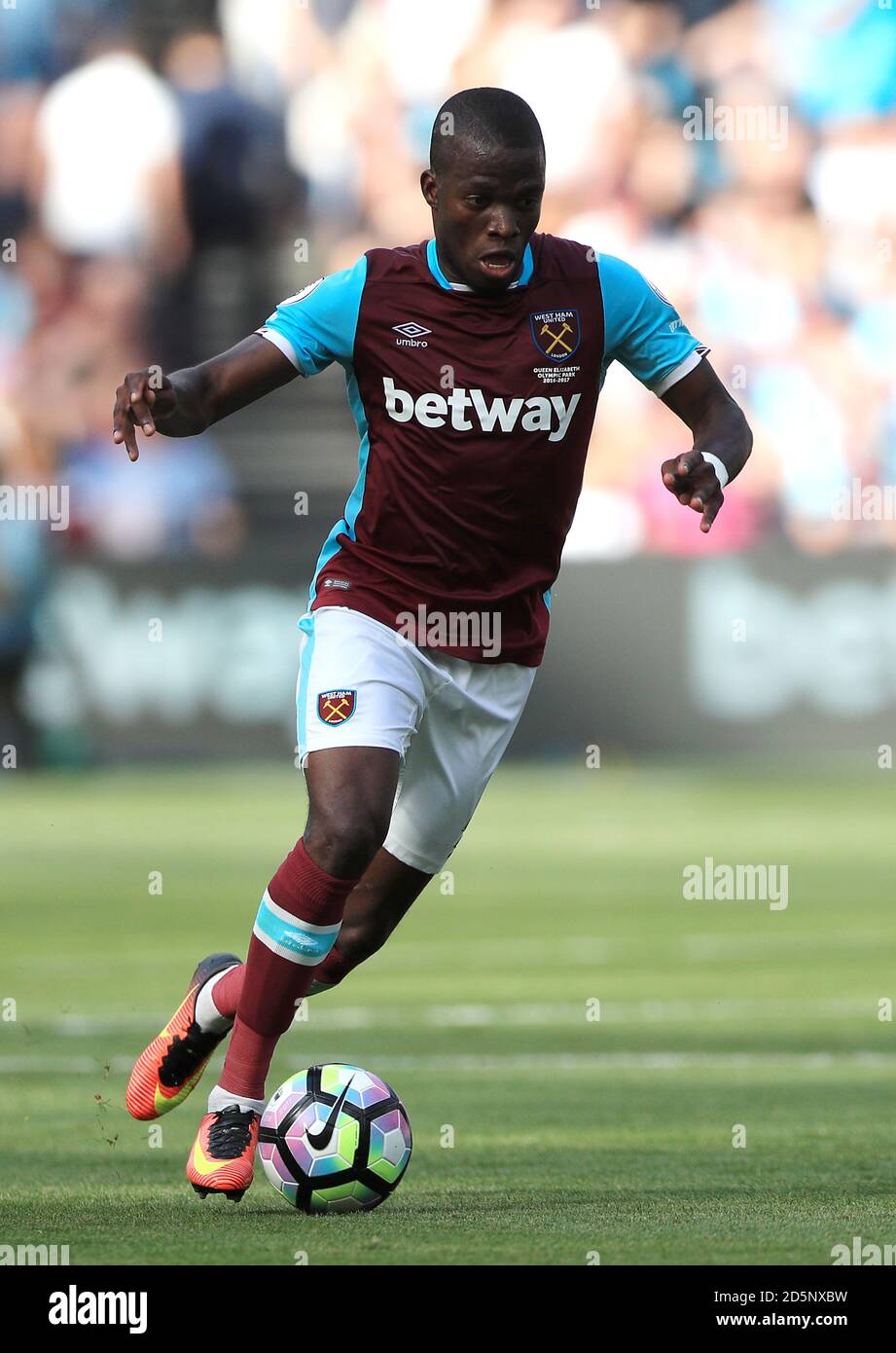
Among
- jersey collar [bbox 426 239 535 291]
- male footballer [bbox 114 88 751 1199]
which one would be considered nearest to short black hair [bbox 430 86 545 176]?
male footballer [bbox 114 88 751 1199]

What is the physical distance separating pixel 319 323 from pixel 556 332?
0.58 meters

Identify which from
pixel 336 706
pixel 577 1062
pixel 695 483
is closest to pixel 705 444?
pixel 695 483

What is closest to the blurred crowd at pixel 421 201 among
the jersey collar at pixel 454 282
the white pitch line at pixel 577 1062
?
the white pitch line at pixel 577 1062

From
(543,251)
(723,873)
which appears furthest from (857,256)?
(543,251)

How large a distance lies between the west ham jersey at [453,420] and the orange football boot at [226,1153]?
1218 mm

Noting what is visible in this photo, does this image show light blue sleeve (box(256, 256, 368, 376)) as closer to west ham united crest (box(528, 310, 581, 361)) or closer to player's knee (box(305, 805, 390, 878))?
west ham united crest (box(528, 310, 581, 361))

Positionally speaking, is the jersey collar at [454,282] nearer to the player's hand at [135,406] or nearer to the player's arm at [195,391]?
the player's arm at [195,391]

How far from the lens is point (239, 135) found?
1984 centimetres

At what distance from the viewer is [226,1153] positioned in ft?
16.6

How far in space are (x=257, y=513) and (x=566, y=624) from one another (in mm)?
2911

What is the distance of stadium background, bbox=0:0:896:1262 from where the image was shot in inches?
594

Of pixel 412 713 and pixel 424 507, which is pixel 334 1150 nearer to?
pixel 412 713

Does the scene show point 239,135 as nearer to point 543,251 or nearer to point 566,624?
point 566,624

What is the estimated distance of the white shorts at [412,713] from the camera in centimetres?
522
